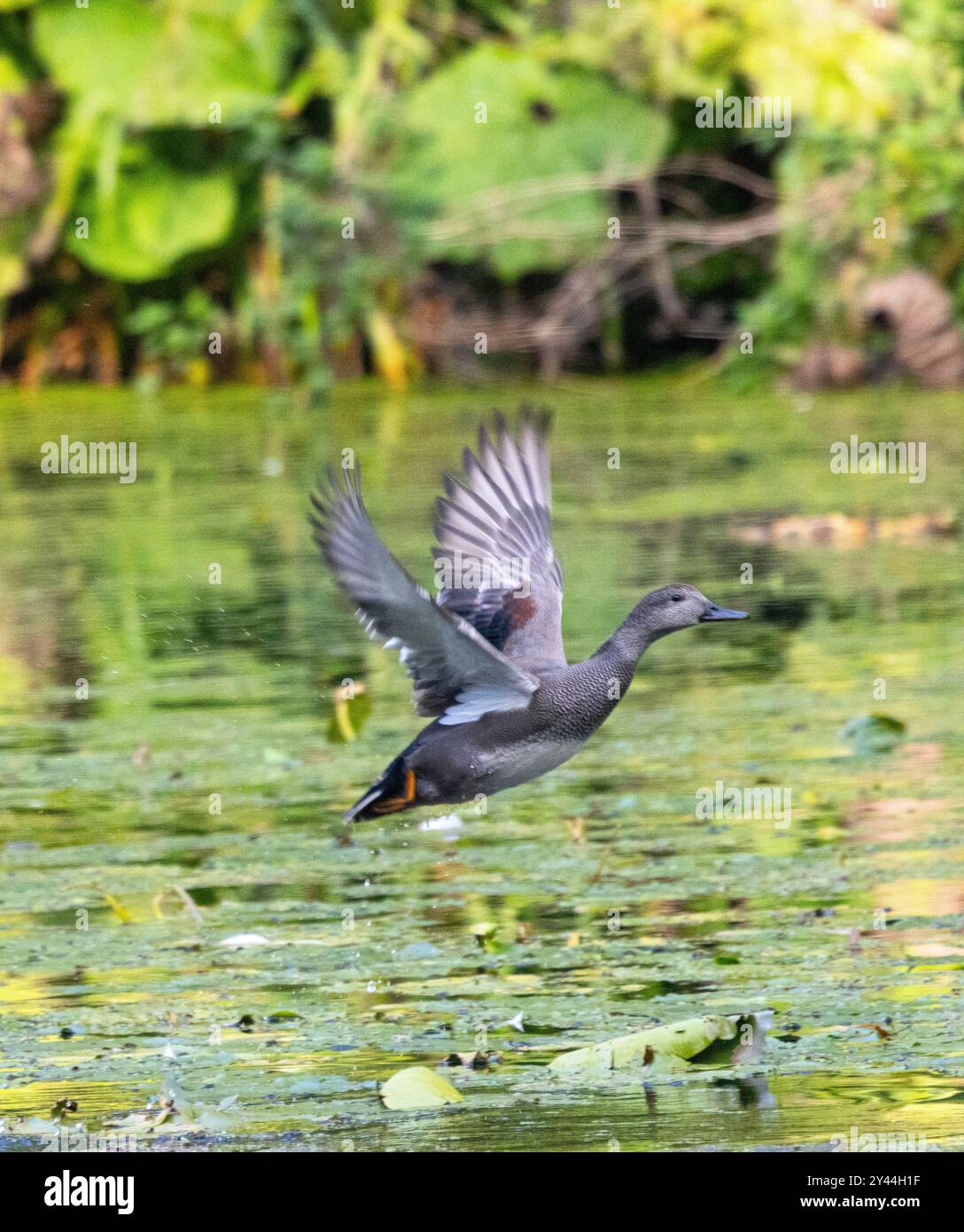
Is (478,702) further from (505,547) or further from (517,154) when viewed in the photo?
(517,154)

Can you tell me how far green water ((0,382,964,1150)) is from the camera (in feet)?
12.9

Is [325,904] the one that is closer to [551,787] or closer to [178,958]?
[178,958]

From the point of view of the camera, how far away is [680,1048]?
396cm

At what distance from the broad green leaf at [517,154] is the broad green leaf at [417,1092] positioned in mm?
10840

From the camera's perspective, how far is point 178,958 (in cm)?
477

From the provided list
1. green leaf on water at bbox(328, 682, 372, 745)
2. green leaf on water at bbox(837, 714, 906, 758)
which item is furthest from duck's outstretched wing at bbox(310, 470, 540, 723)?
green leaf on water at bbox(837, 714, 906, 758)

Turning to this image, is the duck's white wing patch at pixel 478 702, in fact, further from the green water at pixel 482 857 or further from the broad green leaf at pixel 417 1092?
the broad green leaf at pixel 417 1092

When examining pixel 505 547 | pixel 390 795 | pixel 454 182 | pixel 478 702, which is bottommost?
pixel 390 795

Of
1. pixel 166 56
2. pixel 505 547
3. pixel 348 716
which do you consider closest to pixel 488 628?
pixel 505 547

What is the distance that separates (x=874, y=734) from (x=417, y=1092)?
108 inches

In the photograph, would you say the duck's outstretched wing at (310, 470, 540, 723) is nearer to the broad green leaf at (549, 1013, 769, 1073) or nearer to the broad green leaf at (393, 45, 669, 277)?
the broad green leaf at (549, 1013, 769, 1073)

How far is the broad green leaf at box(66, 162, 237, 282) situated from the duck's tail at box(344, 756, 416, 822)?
11272 millimetres

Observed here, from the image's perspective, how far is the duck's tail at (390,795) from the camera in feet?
14.8

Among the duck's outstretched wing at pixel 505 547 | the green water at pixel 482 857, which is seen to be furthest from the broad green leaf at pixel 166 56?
the duck's outstretched wing at pixel 505 547
